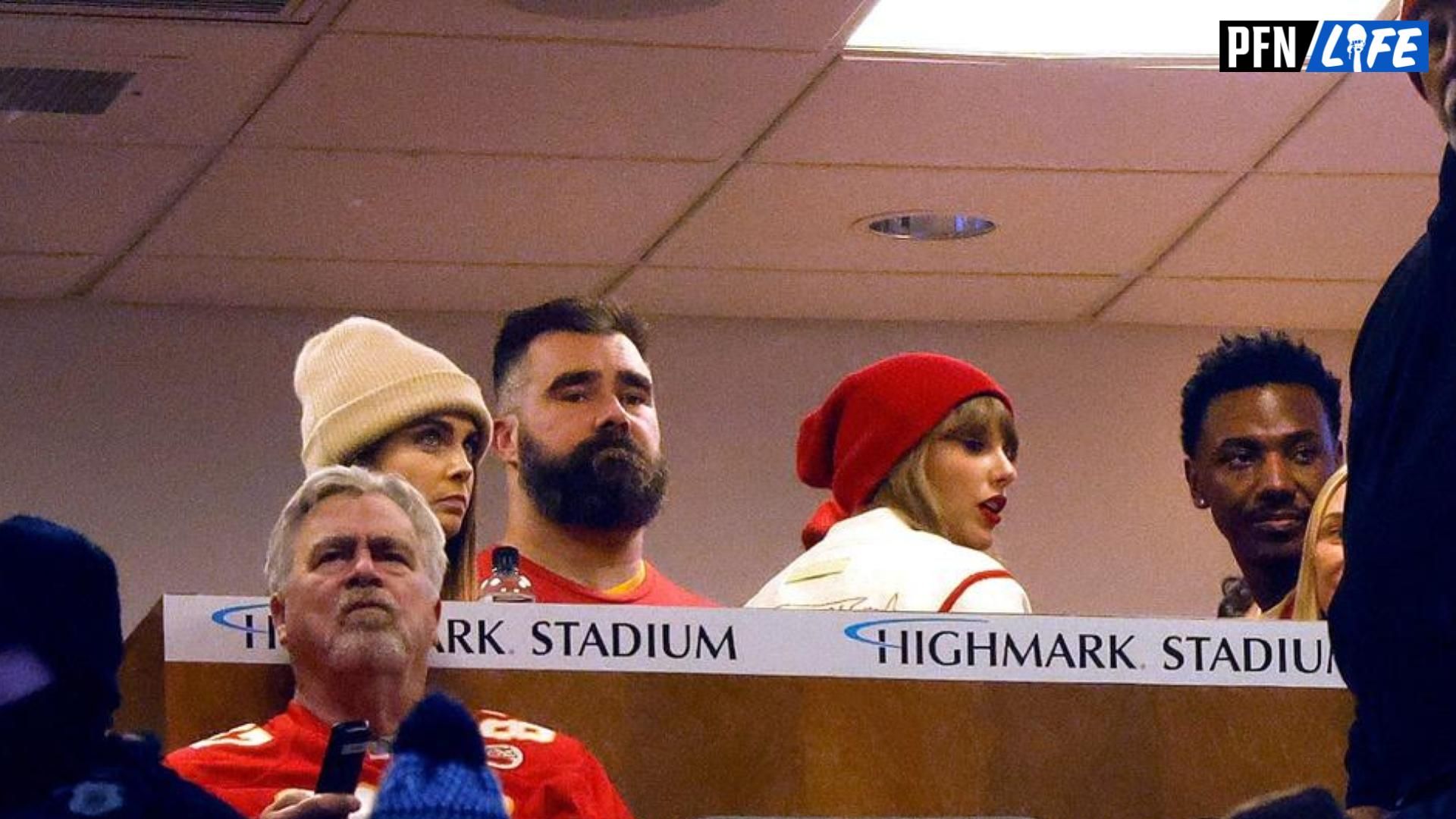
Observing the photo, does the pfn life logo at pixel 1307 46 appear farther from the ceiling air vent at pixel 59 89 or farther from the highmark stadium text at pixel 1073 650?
the highmark stadium text at pixel 1073 650

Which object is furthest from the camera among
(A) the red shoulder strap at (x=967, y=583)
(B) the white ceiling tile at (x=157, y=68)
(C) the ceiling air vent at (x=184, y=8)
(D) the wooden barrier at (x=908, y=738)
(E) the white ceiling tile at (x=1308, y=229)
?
(E) the white ceiling tile at (x=1308, y=229)

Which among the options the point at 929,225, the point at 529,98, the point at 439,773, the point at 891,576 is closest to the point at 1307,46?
the point at 929,225

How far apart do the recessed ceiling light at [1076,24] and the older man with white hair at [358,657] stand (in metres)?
2.23

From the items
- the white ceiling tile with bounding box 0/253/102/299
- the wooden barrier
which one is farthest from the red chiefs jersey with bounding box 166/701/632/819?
the white ceiling tile with bounding box 0/253/102/299

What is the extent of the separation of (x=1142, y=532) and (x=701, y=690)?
4.16 metres

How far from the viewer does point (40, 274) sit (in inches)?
264

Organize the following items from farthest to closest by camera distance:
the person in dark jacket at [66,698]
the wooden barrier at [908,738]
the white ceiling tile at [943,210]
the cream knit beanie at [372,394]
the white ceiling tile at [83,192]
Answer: the white ceiling tile at [943,210], the white ceiling tile at [83,192], the cream knit beanie at [372,394], the wooden barrier at [908,738], the person in dark jacket at [66,698]

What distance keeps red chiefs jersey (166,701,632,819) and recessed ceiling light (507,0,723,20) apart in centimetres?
213

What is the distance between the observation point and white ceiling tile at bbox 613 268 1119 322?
695cm

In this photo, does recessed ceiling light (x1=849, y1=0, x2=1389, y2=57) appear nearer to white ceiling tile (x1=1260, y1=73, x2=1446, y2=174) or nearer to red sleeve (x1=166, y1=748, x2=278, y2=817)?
white ceiling tile (x1=1260, y1=73, x2=1446, y2=174)

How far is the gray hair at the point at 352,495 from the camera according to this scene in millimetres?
3305

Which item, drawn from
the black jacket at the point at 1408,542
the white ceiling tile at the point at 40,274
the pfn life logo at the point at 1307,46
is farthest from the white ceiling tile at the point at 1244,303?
the black jacket at the point at 1408,542

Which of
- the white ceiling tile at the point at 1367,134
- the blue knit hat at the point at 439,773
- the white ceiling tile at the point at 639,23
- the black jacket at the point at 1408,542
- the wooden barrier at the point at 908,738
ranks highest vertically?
the white ceiling tile at the point at 1367,134

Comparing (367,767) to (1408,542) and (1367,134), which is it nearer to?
(1408,542)
